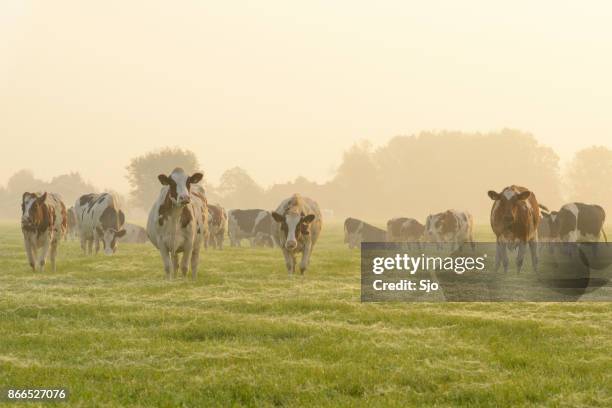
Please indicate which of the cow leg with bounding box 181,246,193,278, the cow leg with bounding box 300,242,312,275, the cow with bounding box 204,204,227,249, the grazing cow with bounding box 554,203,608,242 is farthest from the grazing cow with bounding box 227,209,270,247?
the cow leg with bounding box 181,246,193,278

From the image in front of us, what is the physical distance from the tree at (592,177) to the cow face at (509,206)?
11893cm

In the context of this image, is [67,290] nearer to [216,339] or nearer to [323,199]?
[216,339]

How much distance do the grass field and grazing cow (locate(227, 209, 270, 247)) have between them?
26.6 metres

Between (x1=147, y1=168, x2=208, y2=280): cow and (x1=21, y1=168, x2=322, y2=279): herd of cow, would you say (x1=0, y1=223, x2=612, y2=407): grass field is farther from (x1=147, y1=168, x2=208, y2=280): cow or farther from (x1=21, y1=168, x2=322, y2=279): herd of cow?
(x1=21, y1=168, x2=322, y2=279): herd of cow

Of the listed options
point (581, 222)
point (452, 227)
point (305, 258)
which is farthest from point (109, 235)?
point (581, 222)

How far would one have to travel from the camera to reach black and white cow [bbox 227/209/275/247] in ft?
139

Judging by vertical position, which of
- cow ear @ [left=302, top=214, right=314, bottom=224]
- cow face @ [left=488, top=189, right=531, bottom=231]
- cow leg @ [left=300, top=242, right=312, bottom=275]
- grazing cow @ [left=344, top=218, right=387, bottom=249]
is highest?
cow face @ [left=488, top=189, right=531, bottom=231]

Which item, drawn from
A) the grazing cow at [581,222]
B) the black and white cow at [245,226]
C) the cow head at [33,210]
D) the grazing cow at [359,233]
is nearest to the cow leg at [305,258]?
the cow head at [33,210]

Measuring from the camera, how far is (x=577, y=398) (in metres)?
7.18

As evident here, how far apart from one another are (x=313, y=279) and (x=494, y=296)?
5.13 metres

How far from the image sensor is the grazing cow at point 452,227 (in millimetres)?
36875

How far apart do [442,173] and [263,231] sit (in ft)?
290

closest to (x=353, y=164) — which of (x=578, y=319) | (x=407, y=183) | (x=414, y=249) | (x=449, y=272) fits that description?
(x=407, y=183)

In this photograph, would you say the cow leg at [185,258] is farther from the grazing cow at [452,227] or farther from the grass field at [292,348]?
the grazing cow at [452,227]
